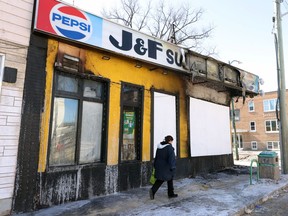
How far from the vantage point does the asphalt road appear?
5725 millimetres

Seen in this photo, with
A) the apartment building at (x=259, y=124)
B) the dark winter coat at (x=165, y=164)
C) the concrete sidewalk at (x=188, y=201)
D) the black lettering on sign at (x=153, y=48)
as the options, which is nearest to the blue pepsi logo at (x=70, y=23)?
the black lettering on sign at (x=153, y=48)

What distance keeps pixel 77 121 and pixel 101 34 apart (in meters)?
2.43

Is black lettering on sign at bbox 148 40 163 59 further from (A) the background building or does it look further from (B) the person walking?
(A) the background building

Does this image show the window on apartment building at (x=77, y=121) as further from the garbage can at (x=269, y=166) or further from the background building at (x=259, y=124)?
the background building at (x=259, y=124)

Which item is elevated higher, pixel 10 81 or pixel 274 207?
pixel 10 81

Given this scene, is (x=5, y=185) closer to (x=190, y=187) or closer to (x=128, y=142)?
(x=128, y=142)

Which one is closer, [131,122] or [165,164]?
[165,164]

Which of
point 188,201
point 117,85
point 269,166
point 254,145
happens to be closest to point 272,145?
point 254,145

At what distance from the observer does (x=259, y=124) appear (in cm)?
3619

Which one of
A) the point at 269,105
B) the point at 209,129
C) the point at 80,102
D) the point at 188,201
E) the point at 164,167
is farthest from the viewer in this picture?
the point at 269,105

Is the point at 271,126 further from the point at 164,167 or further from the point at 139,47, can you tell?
the point at 164,167

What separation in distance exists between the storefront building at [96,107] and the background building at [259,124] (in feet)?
89.9

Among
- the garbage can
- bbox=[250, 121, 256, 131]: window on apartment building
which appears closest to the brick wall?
the garbage can

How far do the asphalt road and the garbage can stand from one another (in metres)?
1.68
